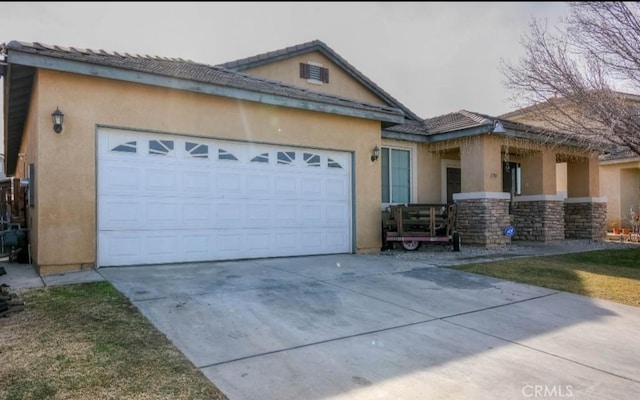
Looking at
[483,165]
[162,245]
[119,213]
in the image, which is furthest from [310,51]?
[119,213]

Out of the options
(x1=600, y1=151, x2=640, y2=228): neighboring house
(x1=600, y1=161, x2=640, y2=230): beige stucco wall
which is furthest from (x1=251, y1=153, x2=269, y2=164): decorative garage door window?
(x1=600, y1=161, x2=640, y2=230): beige stucco wall

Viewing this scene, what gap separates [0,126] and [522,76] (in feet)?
47.4

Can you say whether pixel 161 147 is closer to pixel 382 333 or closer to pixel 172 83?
pixel 172 83

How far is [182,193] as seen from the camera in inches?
323

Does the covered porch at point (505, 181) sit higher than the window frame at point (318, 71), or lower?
lower

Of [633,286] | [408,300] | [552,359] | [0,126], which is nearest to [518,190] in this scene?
[633,286]

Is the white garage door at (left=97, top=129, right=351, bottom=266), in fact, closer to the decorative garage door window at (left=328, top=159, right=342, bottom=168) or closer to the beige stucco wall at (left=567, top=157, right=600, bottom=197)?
the decorative garage door window at (left=328, top=159, right=342, bottom=168)

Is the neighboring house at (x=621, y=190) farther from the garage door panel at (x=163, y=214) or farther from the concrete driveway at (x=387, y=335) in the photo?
the garage door panel at (x=163, y=214)

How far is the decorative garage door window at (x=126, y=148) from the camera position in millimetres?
7605

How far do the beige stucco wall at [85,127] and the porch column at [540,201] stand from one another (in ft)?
31.6

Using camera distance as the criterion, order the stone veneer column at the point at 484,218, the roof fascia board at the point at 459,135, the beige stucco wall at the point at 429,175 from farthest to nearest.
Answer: the beige stucco wall at the point at 429,175 < the stone veneer column at the point at 484,218 < the roof fascia board at the point at 459,135

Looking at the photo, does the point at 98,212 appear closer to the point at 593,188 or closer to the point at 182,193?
the point at 182,193

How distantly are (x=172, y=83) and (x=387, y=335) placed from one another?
6.07 metres

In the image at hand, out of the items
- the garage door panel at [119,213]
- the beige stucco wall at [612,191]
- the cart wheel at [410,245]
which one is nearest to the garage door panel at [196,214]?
the garage door panel at [119,213]
